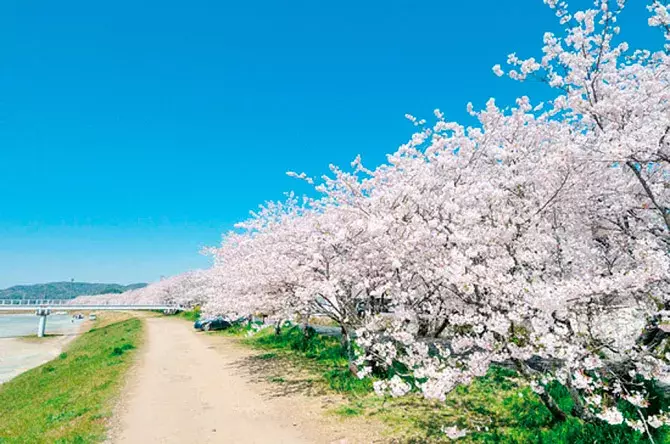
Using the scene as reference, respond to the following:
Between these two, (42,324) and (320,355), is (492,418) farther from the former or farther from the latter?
(42,324)

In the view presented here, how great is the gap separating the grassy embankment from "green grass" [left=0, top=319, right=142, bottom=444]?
5186 mm

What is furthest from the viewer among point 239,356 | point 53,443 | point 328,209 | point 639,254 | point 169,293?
point 169,293

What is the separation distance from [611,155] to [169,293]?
94799mm

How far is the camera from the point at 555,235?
262 inches

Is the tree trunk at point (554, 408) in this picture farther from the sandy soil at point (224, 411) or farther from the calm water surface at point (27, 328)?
the calm water surface at point (27, 328)

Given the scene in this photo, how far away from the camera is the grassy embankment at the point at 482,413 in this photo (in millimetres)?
6211

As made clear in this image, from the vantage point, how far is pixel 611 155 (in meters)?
5.23

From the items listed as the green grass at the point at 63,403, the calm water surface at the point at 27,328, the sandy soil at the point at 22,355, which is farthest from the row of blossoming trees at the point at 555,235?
the calm water surface at the point at 27,328

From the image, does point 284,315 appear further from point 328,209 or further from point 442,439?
point 442,439

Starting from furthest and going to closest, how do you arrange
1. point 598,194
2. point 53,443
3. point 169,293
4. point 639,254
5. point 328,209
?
1. point 169,293
2. point 328,209
3. point 53,443
4. point 598,194
5. point 639,254

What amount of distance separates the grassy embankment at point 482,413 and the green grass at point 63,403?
5.19 m

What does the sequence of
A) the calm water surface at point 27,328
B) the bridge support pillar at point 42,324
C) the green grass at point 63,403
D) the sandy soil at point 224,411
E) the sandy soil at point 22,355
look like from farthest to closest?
the calm water surface at point 27,328 < the bridge support pillar at point 42,324 < the sandy soil at point 22,355 < the green grass at point 63,403 < the sandy soil at point 224,411

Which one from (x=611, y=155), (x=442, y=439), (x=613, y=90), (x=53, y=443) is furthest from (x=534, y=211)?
(x=53, y=443)

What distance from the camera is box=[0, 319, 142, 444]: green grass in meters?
8.84
